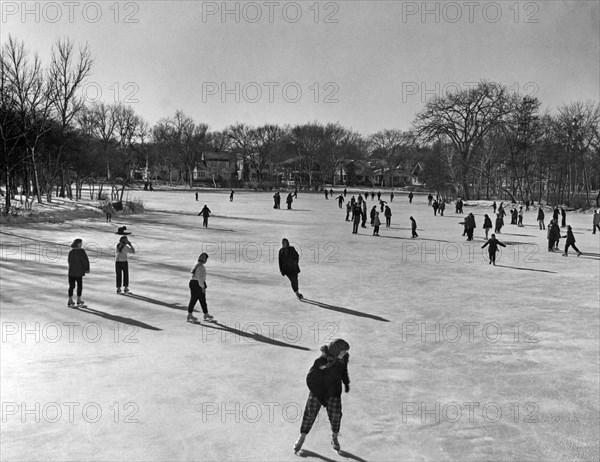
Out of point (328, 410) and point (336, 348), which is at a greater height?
point (336, 348)

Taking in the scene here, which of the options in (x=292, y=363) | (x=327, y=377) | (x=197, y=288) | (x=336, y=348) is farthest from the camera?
(x=197, y=288)

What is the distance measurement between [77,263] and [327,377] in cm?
628

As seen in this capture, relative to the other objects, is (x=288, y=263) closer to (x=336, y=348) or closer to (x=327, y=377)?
(x=327, y=377)

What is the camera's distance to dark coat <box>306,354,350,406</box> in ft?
13.9

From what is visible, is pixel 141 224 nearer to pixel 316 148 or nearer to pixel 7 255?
pixel 7 255

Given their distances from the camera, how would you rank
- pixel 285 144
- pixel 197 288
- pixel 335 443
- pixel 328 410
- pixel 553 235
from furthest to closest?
pixel 285 144 → pixel 553 235 → pixel 197 288 → pixel 335 443 → pixel 328 410

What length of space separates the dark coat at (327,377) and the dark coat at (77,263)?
5.98 meters

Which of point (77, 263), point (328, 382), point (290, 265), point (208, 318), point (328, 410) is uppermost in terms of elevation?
point (77, 263)

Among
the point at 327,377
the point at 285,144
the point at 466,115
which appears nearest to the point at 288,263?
the point at 327,377

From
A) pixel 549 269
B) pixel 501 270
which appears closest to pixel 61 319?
pixel 501 270

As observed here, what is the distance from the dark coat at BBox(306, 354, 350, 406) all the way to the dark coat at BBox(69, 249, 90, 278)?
5.98 metres

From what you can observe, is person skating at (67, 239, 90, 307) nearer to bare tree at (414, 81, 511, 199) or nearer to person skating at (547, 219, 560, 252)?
person skating at (547, 219, 560, 252)

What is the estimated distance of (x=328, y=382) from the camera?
4262 millimetres

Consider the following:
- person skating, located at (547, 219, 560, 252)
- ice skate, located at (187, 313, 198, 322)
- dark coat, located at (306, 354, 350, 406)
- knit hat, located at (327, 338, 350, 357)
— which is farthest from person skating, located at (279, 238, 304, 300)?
person skating, located at (547, 219, 560, 252)
